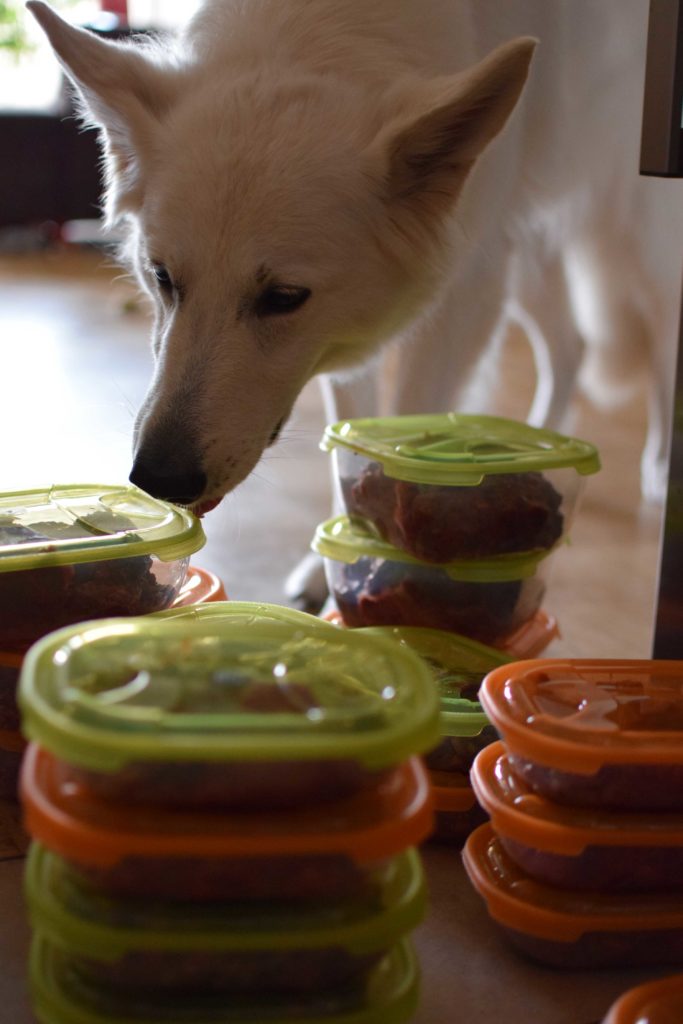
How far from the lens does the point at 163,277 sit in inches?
60.8

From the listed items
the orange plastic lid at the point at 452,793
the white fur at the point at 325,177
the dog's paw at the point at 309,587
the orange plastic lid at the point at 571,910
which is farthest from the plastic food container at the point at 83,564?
the dog's paw at the point at 309,587

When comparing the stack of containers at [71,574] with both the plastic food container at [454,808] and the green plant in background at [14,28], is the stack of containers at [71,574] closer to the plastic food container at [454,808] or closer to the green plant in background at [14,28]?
the plastic food container at [454,808]

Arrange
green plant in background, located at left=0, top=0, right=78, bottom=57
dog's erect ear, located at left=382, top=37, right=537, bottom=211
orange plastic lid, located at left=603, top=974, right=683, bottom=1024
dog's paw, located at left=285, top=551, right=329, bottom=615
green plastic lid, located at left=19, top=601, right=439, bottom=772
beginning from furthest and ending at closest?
green plant in background, located at left=0, top=0, right=78, bottom=57
dog's paw, located at left=285, top=551, right=329, bottom=615
dog's erect ear, located at left=382, top=37, right=537, bottom=211
orange plastic lid, located at left=603, top=974, right=683, bottom=1024
green plastic lid, located at left=19, top=601, right=439, bottom=772

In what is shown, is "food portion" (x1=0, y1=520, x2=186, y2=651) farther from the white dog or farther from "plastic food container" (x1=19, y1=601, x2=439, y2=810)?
"plastic food container" (x1=19, y1=601, x2=439, y2=810)

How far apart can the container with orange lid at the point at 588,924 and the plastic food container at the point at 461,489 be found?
0.50 meters

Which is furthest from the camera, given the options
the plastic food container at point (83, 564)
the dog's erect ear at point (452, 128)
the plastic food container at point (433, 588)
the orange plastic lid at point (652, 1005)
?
the plastic food container at point (433, 588)

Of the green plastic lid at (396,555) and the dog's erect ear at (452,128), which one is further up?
the dog's erect ear at (452,128)

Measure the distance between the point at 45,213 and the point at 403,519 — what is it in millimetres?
5698

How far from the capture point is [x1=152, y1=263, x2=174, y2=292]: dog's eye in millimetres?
1512

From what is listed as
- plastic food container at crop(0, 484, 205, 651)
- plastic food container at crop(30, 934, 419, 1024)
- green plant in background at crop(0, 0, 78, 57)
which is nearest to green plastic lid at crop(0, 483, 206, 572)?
plastic food container at crop(0, 484, 205, 651)

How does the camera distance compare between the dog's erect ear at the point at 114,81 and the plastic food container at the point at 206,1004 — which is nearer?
the plastic food container at the point at 206,1004

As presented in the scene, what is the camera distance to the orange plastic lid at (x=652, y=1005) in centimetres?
90

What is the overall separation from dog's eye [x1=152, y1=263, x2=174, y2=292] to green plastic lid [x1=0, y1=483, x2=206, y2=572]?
11.6 inches

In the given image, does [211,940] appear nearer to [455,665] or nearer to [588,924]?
[588,924]
